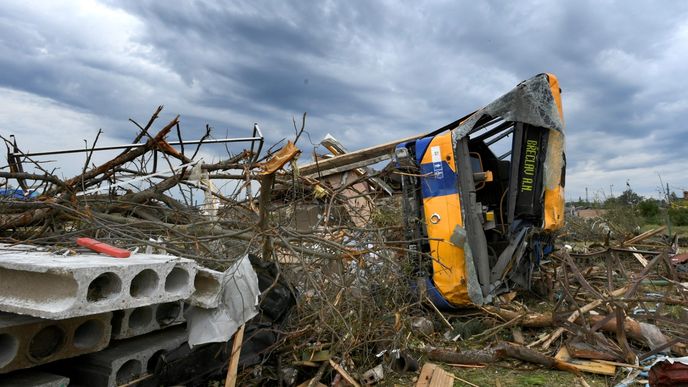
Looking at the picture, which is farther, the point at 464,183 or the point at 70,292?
the point at 464,183

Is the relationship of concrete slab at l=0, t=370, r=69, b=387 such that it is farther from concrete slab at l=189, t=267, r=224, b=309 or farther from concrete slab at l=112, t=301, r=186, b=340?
concrete slab at l=189, t=267, r=224, b=309

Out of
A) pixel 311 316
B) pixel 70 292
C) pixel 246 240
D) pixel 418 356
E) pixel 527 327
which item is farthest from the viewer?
pixel 527 327

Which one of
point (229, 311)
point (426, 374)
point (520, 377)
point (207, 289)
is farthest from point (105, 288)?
point (520, 377)

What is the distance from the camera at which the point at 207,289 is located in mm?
3104

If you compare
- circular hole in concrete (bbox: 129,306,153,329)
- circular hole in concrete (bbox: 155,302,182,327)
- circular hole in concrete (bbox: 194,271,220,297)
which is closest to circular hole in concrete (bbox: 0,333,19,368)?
circular hole in concrete (bbox: 129,306,153,329)

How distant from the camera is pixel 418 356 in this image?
14.1 feet

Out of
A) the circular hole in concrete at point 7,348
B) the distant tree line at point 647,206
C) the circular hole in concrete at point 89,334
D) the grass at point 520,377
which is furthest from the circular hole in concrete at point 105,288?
the distant tree line at point 647,206

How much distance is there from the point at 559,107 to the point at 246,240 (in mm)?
3588

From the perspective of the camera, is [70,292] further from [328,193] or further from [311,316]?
[328,193]

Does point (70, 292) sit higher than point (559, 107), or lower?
lower

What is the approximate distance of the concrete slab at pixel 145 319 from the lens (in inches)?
115

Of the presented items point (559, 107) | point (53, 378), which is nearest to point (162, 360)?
point (53, 378)

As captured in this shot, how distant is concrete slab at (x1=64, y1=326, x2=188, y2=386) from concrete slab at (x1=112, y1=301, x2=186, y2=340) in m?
0.08

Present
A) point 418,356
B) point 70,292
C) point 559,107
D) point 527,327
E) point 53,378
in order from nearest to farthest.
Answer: point 70,292
point 53,378
point 418,356
point 527,327
point 559,107
